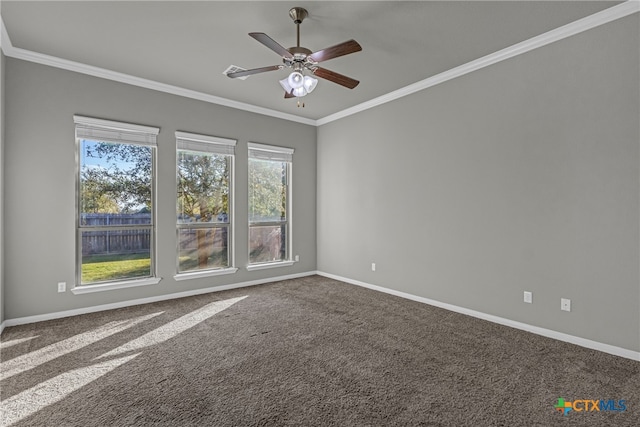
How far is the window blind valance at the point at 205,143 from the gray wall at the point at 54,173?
0.34 ft

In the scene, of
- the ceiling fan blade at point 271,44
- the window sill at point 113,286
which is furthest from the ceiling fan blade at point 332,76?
the window sill at point 113,286

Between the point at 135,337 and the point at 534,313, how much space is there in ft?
13.2

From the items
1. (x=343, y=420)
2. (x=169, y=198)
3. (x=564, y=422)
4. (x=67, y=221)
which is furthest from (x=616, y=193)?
(x=67, y=221)

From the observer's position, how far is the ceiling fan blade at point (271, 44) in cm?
237

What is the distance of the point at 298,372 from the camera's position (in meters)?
2.53

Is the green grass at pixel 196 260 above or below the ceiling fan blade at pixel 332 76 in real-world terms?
below

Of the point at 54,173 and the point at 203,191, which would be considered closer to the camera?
the point at 54,173

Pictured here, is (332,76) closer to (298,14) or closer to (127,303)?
(298,14)

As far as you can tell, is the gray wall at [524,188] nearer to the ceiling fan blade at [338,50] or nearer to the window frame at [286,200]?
the window frame at [286,200]

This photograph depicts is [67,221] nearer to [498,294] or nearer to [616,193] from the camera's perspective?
[498,294]

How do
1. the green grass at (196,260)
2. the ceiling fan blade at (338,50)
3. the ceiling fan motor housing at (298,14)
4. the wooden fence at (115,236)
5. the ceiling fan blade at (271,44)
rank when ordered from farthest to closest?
the green grass at (196,260)
the wooden fence at (115,236)
the ceiling fan motor housing at (298,14)
the ceiling fan blade at (338,50)
the ceiling fan blade at (271,44)

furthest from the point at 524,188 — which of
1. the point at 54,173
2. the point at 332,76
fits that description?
the point at 54,173

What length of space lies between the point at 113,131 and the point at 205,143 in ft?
3.89

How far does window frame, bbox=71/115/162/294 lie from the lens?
389 cm
